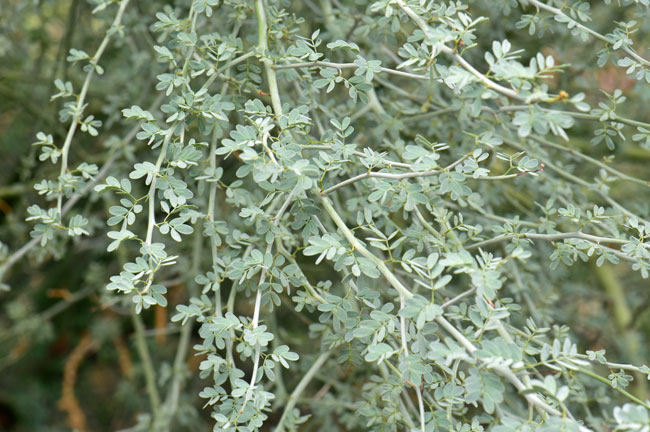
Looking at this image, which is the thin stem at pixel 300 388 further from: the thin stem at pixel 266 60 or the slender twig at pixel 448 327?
the thin stem at pixel 266 60

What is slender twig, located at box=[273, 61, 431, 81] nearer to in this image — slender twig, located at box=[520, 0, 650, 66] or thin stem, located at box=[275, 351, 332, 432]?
slender twig, located at box=[520, 0, 650, 66]

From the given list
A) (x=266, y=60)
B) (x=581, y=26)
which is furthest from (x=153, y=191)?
(x=581, y=26)

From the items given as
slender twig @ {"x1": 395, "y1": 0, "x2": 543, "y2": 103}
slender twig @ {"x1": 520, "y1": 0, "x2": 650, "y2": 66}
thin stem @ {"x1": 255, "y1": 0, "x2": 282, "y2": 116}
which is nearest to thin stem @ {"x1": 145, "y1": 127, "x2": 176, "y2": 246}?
thin stem @ {"x1": 255, "y1": 0, "x2": 282, "y2": 116}

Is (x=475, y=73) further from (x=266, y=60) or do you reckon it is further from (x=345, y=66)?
(x=266, y=60)

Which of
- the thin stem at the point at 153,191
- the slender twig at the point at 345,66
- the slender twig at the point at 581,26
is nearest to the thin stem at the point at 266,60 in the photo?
the slender twig at the point at 345,66

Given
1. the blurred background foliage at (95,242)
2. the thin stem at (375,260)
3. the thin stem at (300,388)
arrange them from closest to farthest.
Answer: the thin stem at (375,260) < the thin stem at (300,388) < the blurred background foliage at (95,242)

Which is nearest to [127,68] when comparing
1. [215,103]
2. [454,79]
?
[215,103]

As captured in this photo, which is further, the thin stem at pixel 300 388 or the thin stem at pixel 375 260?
the thin stem at pixel 300 388

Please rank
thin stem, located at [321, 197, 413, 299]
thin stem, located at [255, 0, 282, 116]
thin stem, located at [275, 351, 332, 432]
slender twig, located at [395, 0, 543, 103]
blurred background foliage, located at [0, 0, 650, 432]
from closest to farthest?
1. slender twig, located at [395, 0, 543, 103]
2. thin stem, located at [321, 197, 413, 299]
3. thin stem, located at [255, 0, 282, 116]
4. thin stem, located at [275, 351, 332, 432]
5. blurred background foliage, located at [0, 0, 650, 432]

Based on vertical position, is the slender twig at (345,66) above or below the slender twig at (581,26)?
below
